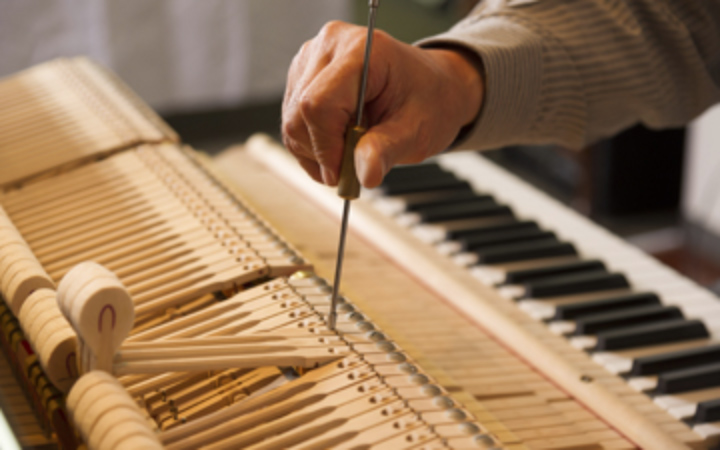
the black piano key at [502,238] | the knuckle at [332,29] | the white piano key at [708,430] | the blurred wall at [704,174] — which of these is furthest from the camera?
the blurred wall at [704,174]

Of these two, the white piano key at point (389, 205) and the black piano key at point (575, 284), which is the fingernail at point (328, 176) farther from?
the white piano key at point (389, 205)

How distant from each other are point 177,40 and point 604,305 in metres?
3.13

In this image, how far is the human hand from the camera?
1.27m

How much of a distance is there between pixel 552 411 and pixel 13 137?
1.44 meters

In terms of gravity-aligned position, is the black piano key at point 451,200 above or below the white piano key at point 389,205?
above

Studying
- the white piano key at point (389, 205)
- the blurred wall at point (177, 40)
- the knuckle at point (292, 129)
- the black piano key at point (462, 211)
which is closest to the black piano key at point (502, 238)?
the black piano key at point (462, 211)

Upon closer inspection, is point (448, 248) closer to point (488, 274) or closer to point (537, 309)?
point (488, 274)

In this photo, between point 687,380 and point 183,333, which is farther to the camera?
point 687,380

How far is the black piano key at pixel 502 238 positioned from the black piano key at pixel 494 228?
0.02 metres

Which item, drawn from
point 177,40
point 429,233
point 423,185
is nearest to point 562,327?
point 429,233

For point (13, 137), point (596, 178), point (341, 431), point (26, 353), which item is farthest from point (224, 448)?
point (596, 178)

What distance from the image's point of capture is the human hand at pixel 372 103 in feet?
4.16

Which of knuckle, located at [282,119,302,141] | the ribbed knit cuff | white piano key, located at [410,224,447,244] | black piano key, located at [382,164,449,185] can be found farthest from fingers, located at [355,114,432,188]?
black piano key, located at [382,164,449,185]

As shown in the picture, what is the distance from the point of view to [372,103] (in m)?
1.41
